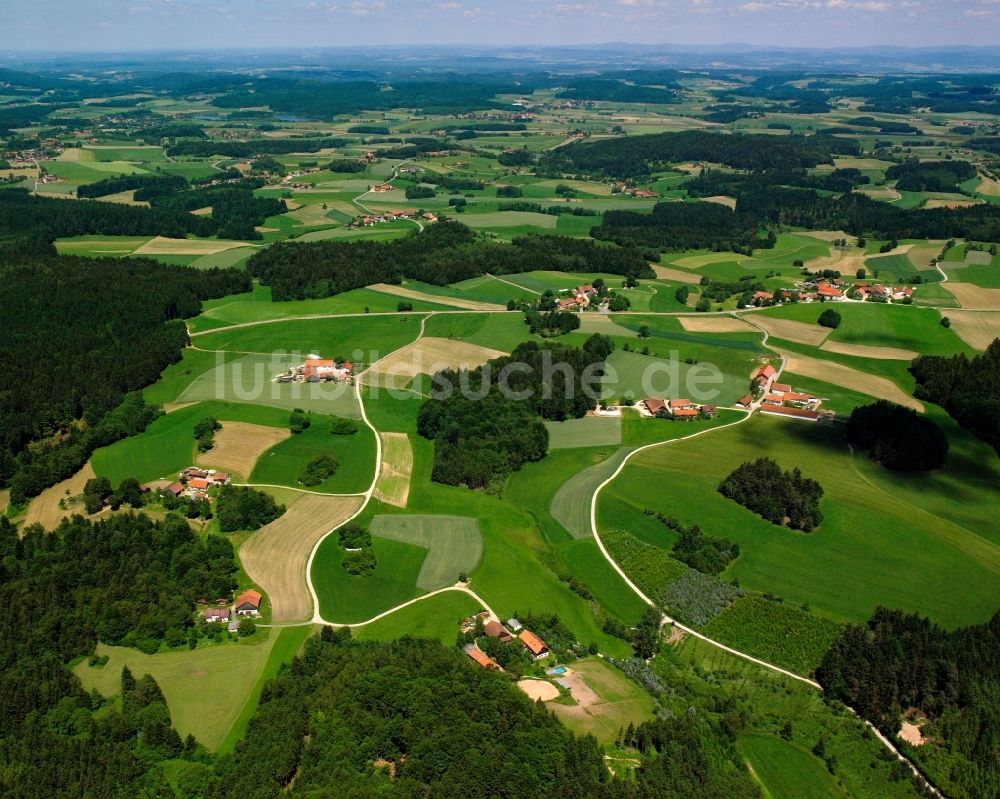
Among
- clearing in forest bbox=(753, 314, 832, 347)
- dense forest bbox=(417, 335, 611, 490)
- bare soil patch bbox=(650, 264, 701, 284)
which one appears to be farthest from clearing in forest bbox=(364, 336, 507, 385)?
bare soil patch bbox=(650, 264, 701, 284)

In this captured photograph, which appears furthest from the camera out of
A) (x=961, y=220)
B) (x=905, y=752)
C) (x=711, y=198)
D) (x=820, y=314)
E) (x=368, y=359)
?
(x=711, y=198)

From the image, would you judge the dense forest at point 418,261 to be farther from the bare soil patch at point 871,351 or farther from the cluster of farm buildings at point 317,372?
the bare soil patch at point 871,351

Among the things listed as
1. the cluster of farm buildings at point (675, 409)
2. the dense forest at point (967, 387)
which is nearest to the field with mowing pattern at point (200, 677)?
the cluster of farm buildings at point (675, 409)

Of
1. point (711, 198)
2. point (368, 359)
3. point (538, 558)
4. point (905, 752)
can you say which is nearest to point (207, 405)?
point (368, 359)

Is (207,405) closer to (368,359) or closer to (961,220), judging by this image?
(368,359)

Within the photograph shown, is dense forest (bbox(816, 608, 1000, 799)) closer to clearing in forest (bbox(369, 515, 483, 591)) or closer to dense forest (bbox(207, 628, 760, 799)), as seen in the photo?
dense forest (bbox(207, 628, 760, 799))
